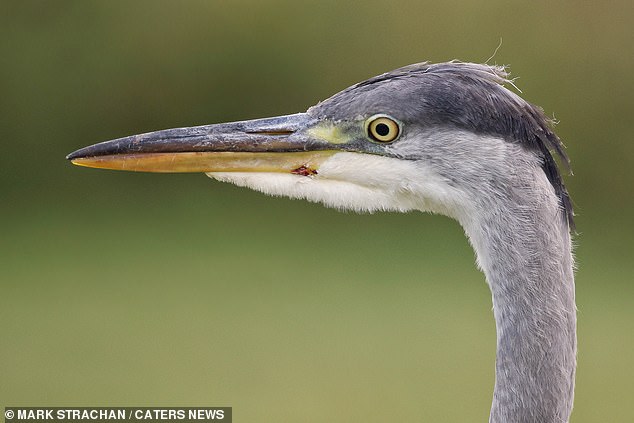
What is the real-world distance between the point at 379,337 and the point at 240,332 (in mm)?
711

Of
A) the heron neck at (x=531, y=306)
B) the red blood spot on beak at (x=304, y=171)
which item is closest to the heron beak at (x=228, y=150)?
the red blood spot on beak at (x=304, y=171)

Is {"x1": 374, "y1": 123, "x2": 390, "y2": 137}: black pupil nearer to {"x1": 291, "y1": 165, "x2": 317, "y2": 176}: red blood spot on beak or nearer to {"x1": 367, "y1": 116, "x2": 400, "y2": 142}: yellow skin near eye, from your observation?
{"x1": 367, "y1": 116, "x2": 400, "y2": 142}: yellow skin near eye

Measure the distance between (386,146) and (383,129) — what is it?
34 mm

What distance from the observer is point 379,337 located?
16.7 feet

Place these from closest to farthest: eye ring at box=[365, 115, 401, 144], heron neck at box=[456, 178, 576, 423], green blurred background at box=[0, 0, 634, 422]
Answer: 1. heron neck at box=[456, 178, 576, 423]
2. eye ring at box=[365, 115, 401, 144]
3. green blurred background at box=[0, 0, 634, 422]

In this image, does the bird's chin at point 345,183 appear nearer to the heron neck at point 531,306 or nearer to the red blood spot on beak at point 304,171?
the red blood spot on beak at point 304,171

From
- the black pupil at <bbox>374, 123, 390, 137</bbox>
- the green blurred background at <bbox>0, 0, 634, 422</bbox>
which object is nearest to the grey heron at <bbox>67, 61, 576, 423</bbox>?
the black pupil at <bbox>374, 123, 390, 137</bbox>

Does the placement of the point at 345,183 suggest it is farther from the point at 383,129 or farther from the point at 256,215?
the point at 256,215

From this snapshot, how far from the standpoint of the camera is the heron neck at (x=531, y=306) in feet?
5.99

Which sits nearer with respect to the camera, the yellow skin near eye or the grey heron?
the grey heron

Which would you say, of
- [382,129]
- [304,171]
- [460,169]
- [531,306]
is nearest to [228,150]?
[304,171]

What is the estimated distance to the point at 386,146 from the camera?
6.41 feet

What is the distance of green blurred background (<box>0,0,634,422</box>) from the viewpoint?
16.4 feet

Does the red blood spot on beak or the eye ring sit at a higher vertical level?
the eye ring
